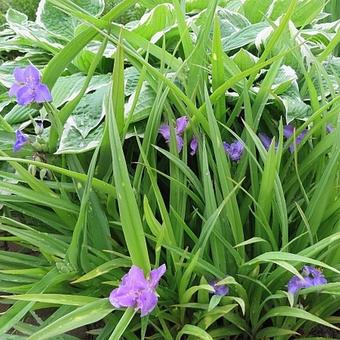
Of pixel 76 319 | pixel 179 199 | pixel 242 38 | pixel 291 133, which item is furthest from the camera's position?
pixel 242 38

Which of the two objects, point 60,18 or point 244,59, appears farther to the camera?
point 60,18

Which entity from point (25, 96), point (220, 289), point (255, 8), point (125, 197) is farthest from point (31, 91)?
point (255, 8)

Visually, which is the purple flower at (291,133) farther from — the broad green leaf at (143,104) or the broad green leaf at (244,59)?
the broad green leaf at (143,104)

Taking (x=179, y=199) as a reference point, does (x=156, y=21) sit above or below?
above

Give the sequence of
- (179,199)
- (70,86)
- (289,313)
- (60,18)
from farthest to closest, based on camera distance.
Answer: (60,18), (70,86), (179,199), (289,313)

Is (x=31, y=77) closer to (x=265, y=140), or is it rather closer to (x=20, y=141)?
(x=20, y=141)

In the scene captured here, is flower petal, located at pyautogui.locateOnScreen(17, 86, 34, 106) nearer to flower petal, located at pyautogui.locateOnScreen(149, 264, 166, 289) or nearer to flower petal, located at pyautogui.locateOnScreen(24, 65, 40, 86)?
flower petal, located at pyautogui.locateOnScreen(24, 65, 40, 86)

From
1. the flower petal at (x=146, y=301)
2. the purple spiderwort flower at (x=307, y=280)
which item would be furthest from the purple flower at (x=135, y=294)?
the purple spiderwort flower at (x=307, y=280)

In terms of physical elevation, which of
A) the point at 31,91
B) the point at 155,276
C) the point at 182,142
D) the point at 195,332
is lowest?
the point at 195,332
